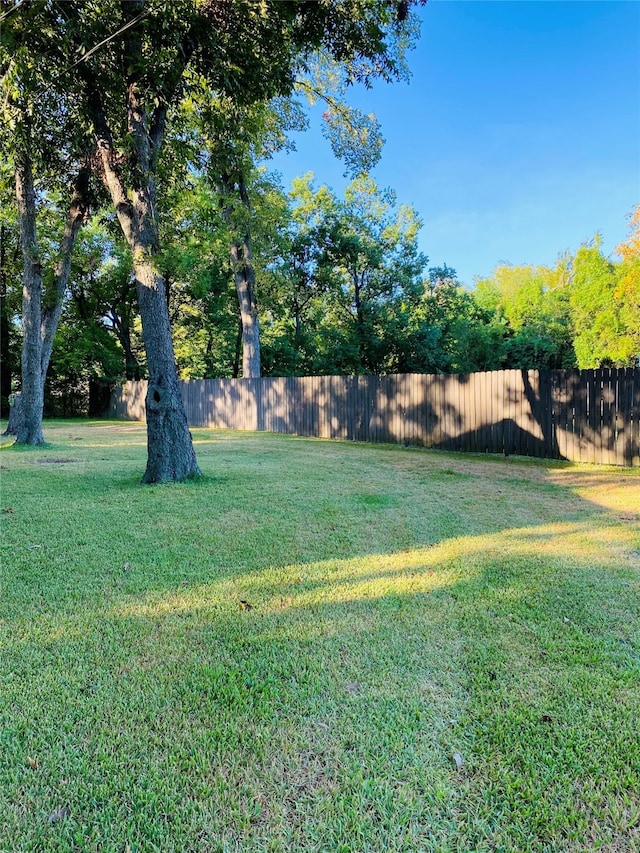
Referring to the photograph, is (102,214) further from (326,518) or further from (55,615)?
(55,615)

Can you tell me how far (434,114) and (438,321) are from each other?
8.94 metres

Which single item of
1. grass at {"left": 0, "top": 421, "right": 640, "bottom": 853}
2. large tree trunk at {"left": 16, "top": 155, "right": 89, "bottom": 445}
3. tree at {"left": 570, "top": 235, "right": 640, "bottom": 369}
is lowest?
grass at {"left": 0, "top": 421, "right": 640, "bottom": 853}

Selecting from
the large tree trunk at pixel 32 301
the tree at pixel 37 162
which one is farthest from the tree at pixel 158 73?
the large tree trunk at pixel 32 301

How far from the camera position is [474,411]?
354 inches

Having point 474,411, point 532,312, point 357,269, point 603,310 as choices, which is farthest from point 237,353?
point 603,310

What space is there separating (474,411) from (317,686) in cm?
797

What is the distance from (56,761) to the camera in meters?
1.38

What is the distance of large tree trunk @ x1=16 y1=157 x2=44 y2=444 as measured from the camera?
331 inches

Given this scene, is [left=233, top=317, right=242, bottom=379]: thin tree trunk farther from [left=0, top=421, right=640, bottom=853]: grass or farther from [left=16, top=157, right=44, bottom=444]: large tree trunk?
[left=0, top=421, right=640, bottom=853]: grass

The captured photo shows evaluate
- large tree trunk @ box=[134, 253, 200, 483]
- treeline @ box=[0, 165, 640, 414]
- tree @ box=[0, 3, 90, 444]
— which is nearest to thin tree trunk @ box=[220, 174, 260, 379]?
treeline @ box=[0, 165, 640, 414]

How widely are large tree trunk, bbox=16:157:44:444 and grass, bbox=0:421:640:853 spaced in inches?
211

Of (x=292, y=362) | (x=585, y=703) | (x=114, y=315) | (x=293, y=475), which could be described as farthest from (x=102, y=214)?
(x=114, y=315)

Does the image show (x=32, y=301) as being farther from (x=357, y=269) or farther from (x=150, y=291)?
(x=357, y=269)

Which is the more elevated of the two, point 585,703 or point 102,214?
point 102,214
